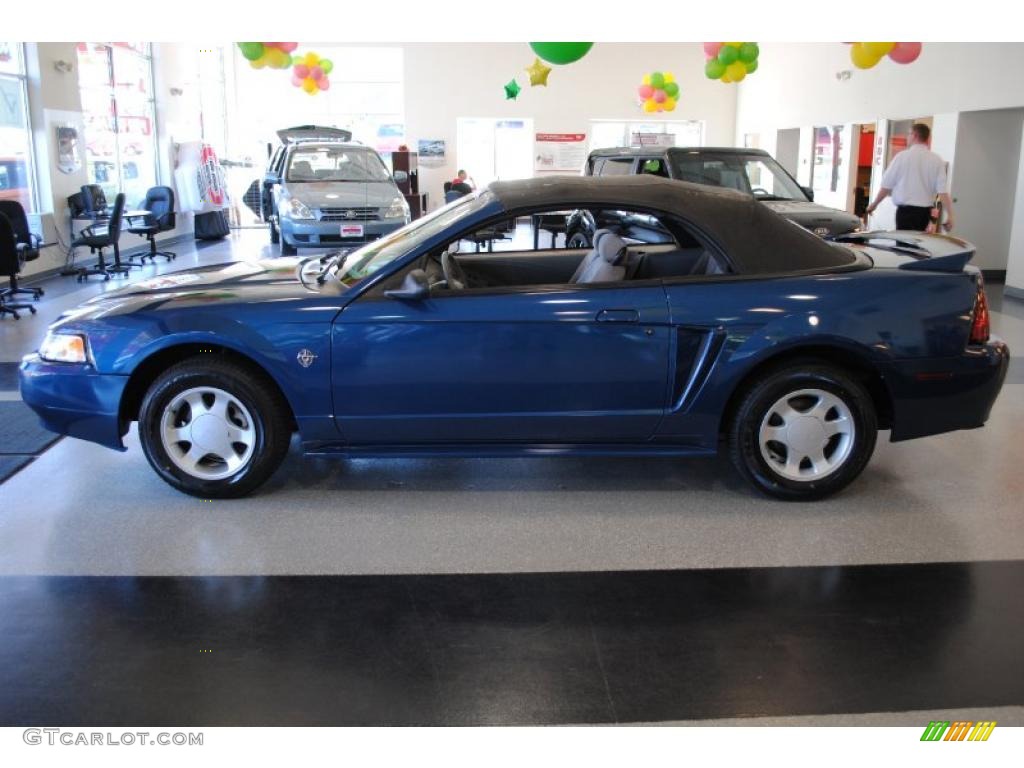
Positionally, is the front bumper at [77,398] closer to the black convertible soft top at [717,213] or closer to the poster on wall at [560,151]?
the black convertible soft top at [717,213]

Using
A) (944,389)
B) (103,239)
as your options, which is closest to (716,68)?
(103,239)

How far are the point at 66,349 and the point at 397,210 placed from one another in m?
8.03

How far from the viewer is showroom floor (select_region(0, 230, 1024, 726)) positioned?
261 cm

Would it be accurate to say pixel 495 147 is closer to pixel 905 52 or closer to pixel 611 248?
pixel 905 52

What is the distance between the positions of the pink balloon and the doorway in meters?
11.5

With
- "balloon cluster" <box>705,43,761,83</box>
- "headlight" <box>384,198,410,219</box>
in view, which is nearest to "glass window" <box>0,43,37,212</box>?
"headlight" <box>384,198,410,219</box>

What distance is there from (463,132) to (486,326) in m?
19.4

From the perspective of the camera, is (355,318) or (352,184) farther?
(352,184)

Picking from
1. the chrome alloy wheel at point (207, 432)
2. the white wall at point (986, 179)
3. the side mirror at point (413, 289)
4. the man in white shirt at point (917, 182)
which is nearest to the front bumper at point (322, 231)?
the man in white shirt at point (917, 182)

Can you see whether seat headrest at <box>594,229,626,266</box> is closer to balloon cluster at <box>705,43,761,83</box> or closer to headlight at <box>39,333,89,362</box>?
headlight at <box>39,333,89,362</box>

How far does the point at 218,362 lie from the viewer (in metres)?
3.88

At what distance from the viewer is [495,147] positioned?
73.7 ft
